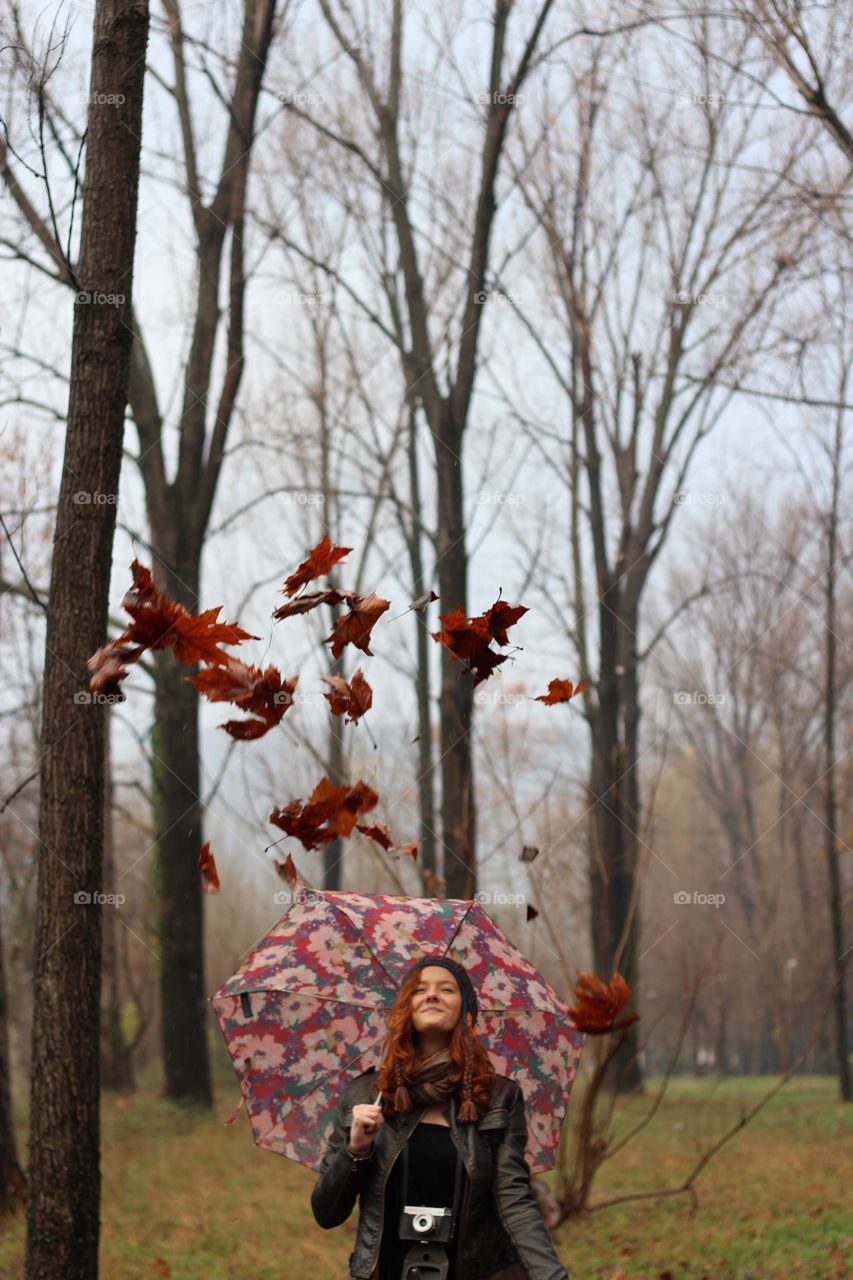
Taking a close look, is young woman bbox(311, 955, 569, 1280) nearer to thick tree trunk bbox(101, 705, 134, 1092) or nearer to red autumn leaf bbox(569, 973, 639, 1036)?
red autumn leaf bbox(569, 973, 639, 1036)

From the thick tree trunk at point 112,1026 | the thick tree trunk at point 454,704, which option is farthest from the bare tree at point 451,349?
the thick tree trunk at point 112,1026

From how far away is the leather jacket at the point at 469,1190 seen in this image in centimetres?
367

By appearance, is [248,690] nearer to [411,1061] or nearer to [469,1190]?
[411,1061]

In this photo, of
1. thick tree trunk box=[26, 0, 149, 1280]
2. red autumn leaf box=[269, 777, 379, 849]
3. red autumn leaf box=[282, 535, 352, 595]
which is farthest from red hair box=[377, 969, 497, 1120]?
thick tree trunk box=[26, 0, 149, 1280]

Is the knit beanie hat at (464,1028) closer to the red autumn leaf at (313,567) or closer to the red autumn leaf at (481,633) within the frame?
the red autumn leaf at (481,633)

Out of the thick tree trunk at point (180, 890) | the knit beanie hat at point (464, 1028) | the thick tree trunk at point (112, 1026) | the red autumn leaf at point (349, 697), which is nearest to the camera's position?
the knit beanie hat at point (464, 1028)

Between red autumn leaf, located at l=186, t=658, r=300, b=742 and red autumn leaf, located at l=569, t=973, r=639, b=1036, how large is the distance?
4.58 feet

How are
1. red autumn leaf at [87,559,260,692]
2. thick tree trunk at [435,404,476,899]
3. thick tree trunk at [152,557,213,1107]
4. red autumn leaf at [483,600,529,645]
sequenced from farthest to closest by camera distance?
thick tree trunk at [152,557,213,1107] → thick tree trunk at [435,404,476,899] → red autumn leaf at [483,600,529,645] → red autumn leaf at [87,559,260,692]

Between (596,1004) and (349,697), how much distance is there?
1328 millimetres

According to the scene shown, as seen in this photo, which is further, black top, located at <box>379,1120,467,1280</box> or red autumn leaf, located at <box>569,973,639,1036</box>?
red autumn leaf, located at <box>569,973,639,1036</box>

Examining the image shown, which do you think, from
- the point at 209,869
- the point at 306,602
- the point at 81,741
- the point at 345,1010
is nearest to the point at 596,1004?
the point at 345,1010

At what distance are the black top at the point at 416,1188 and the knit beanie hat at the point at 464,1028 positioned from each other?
3.9 inches

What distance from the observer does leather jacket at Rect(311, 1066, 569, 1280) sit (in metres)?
3.67

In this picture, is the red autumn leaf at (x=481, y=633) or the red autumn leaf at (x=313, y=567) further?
the red autumn leaf at (x=481, y=633)
